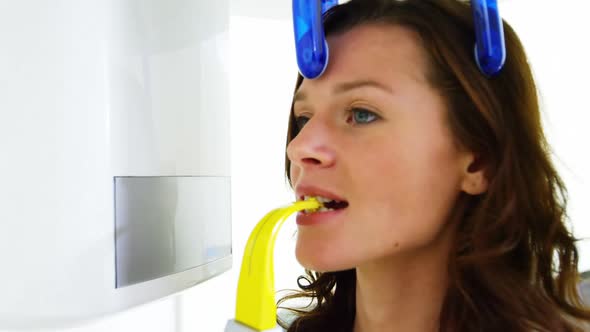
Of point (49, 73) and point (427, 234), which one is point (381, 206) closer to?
point (427, 234)

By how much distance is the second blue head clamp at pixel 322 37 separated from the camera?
68cm

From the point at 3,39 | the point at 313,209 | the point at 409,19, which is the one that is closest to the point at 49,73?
the point at 3,39

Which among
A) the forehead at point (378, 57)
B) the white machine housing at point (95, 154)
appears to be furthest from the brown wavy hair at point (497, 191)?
the white machine housing at point (95, 154)

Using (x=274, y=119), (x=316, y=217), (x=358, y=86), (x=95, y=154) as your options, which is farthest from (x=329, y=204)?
(x=274, y=119)

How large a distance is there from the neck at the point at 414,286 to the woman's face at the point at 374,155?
6cm

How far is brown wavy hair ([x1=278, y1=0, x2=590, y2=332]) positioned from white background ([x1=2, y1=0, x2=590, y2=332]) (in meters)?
0.29

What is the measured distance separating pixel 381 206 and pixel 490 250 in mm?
175

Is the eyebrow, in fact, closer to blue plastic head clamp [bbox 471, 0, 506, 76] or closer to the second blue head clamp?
the second blue head clamp

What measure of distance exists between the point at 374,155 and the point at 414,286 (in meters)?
0.23

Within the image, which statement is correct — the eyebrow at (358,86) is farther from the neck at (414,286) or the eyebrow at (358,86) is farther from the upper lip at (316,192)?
the neck at (414,286)

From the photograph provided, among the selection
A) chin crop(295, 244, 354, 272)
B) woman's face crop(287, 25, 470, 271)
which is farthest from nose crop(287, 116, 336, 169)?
chin crop(295, 244, 354, 272)

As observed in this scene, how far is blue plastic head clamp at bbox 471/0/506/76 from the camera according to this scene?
676 millimetres

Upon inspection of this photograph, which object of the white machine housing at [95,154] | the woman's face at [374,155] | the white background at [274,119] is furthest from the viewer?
the white background at [274,119]

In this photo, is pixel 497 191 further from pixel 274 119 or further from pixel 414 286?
pixel 274 119
